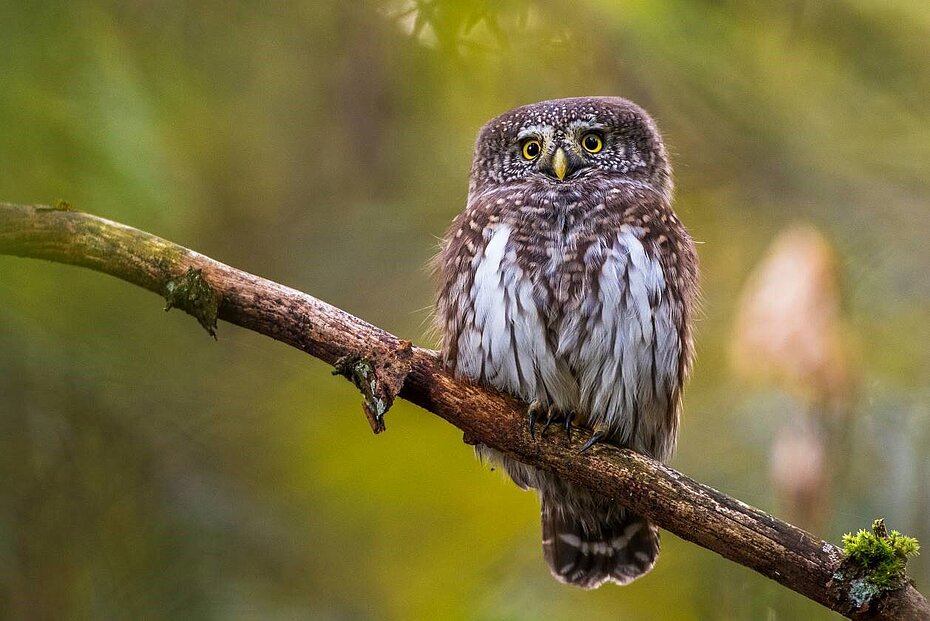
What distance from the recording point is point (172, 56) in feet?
11.0

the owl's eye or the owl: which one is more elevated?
the owl's eye

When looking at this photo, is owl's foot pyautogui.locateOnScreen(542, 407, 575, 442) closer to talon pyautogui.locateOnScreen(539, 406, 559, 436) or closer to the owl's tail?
talon pyautogui.locateOnScreen(539, 406, 559, 436)

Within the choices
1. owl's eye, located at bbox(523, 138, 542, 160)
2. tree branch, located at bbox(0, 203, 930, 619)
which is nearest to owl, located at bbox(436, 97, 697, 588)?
owl's eye, located at bbox(523, 138, 542, 160)

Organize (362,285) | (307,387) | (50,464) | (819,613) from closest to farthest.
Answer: (50,464)
(819,613)
(307,387)
(362,285)

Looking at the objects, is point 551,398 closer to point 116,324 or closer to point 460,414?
point 460,414

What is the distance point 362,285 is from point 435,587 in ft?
6.90

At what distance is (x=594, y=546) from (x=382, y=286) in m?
2.29

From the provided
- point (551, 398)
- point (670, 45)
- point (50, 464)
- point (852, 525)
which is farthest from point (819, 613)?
point (50, 464)

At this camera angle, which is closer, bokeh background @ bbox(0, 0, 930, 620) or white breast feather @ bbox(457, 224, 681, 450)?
bokeh background @ bbox(0, 0, 930, 620)

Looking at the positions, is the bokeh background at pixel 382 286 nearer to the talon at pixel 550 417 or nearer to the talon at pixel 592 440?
the talon at pixel 592 440

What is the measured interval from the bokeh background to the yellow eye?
363 mm

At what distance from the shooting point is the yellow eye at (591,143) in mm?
4125

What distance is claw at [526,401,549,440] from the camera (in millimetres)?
3368

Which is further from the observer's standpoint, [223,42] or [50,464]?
[223,42]
